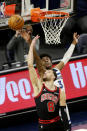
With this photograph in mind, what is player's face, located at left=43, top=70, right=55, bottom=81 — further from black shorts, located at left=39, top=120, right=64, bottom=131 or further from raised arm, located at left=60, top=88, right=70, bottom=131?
black shorts, located at left=39, top=120, right=64, bottom=131

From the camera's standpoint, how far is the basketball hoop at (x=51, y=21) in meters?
13.1

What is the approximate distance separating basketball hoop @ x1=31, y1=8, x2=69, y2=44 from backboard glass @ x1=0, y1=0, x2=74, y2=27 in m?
0.54

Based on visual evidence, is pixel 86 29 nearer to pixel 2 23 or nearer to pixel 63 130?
pixel 2 23

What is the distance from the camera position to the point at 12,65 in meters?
10.3

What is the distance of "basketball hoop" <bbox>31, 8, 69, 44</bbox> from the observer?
13086mm

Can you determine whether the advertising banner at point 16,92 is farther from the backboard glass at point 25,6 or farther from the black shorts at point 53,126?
the backboard glass at point 25,6

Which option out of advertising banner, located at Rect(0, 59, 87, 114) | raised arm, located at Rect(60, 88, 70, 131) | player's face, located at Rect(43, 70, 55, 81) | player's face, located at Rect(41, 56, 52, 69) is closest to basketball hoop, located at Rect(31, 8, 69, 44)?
advertising banner, located at Rect(0, 59, 87, 114)

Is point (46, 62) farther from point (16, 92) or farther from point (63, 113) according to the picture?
point (16, 92)

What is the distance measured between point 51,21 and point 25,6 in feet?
7.21

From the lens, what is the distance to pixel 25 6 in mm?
16328

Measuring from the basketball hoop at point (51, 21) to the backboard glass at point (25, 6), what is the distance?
54cm

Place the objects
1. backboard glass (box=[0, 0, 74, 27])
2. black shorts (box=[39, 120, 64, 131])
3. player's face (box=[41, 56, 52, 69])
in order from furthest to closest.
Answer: backboard glass (box=[0, 0, 74, 27]) < player's face (box=[41, 56, 52, 69]) < black shorts (box=[39, 120, 64, 131])

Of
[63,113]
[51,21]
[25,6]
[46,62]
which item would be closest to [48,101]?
[63,113]

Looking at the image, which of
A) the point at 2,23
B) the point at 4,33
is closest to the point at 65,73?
the point at 2,23
